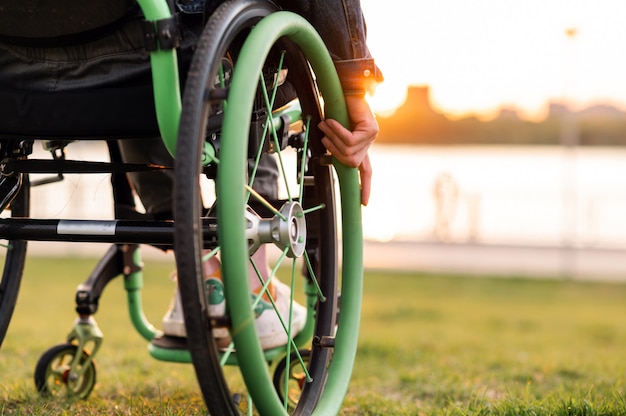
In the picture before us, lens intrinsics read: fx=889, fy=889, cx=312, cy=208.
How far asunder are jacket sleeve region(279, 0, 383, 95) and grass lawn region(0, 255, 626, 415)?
2.69 feet

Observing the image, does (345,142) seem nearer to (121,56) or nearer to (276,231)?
(276,231)

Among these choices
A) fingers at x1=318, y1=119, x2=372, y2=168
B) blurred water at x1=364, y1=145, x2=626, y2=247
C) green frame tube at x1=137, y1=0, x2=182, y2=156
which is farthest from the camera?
blurred water at x1=364, y1=145, x2=626, y2=247

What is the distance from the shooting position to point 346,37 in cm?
187

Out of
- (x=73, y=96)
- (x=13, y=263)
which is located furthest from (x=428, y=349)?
(x=73, y=96)

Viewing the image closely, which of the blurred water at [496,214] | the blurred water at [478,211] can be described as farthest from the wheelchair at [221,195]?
the blurred water at [496,214]

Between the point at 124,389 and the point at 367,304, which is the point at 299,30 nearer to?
the point at 124,389

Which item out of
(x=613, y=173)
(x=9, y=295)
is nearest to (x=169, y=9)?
(x=9, y=295)

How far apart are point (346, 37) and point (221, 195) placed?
673 millimetres

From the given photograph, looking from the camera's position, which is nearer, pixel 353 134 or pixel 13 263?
pixel 353 134

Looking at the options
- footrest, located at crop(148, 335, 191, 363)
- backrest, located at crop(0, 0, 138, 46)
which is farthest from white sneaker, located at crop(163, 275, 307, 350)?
backrest, located at crop(0, 0, 138, 46)

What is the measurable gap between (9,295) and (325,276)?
2.61ft

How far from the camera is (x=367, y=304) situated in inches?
340

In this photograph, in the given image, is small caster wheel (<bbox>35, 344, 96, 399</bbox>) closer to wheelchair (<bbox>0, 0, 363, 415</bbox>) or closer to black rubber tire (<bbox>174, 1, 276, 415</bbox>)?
wheelchair (<bbox>0, 0, 363, 415</bbox>)

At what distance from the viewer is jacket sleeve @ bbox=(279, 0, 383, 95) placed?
1.82 meters
